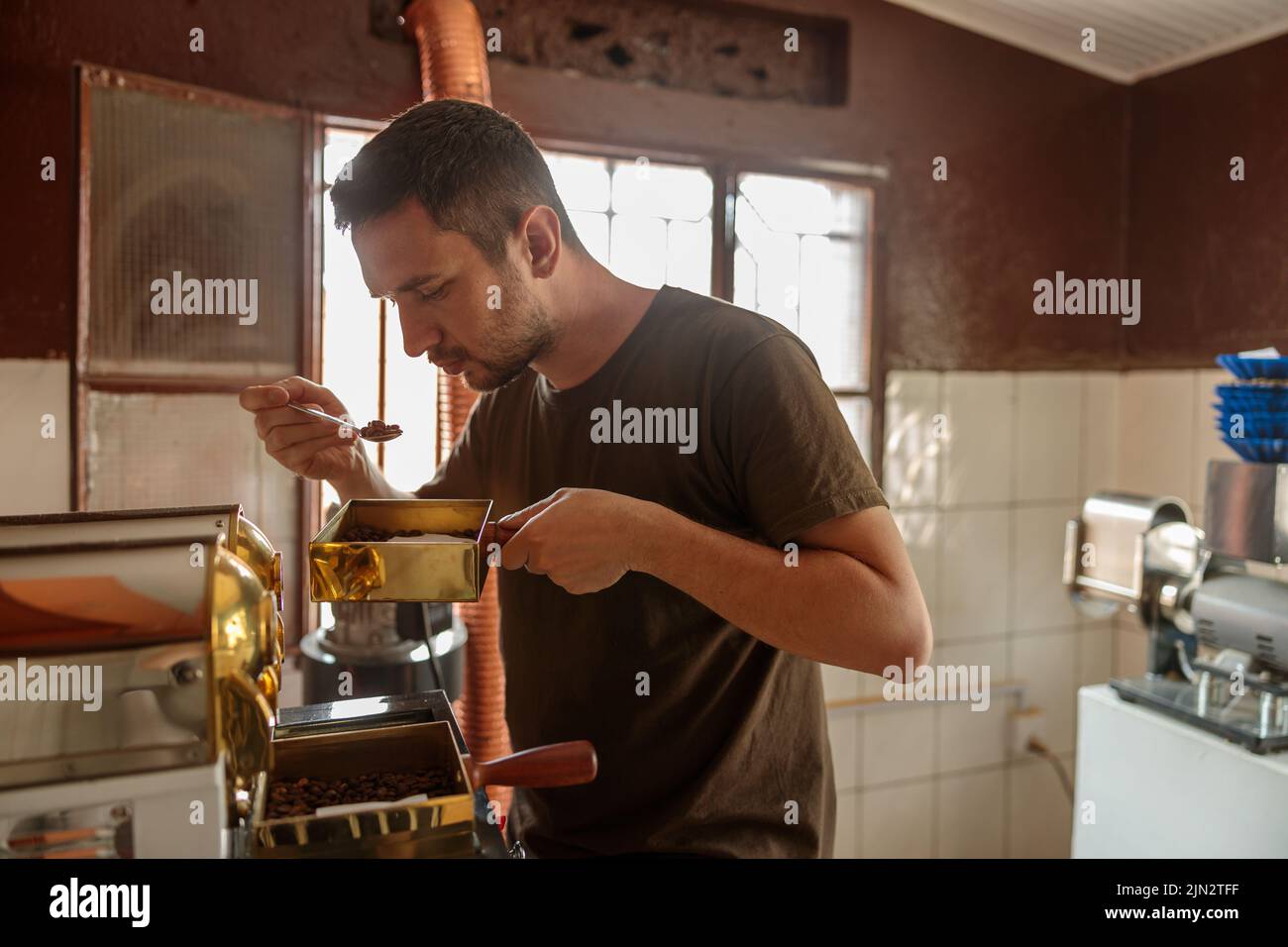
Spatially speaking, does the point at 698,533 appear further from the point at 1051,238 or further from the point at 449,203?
the point at 1051,238

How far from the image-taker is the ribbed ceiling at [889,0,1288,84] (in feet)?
8.91

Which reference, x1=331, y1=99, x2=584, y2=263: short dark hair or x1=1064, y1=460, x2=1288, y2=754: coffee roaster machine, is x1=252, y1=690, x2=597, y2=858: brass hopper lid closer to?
x1=331, y1=99, x2=584, y2=263: short dark hair

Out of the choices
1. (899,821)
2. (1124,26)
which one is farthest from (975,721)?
(1124,26)

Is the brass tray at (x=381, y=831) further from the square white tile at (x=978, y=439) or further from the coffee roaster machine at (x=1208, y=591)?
the square white tile at (x=978, y=439)

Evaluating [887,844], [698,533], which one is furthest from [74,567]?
[887,844]

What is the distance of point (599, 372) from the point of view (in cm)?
134

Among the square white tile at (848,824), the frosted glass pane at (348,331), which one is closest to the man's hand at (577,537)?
the frosted glass pane at (348,331)

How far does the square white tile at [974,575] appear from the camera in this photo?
3137 millimetres

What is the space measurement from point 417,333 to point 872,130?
2144 mm

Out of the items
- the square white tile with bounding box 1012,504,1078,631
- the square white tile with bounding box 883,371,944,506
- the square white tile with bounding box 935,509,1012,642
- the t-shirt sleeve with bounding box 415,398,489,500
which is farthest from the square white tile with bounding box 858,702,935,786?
the t-shirt sleeve with bounding box 415,398,489,500

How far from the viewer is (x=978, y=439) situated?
10.4ft

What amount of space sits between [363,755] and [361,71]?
1905 mm

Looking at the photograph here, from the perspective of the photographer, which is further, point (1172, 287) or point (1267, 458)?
point (1172, 287)

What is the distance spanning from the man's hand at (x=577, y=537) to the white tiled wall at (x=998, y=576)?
2.06 meters
